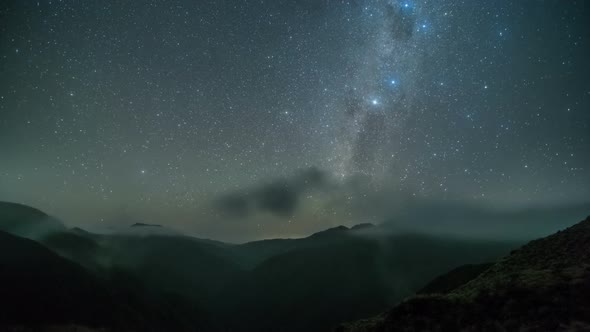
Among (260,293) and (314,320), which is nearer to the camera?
(314,320)

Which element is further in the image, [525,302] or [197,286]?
[197,286]

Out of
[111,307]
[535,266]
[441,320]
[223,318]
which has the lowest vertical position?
[223,318]

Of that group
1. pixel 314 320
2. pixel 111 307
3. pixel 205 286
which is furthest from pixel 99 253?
pixel 314 320

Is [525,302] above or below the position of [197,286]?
above

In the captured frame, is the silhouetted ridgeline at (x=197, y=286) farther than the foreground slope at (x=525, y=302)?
Yes

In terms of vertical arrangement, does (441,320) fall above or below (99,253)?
below

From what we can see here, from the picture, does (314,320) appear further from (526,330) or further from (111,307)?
(526,330)

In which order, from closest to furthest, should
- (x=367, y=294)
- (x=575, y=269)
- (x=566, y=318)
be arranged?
(x=566, y=318) < (x=575, y=269) < (x=367, y=294)

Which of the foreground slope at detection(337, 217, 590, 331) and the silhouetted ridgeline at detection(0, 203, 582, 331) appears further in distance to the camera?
the silhouetted ridgeline at detection(0, 203, 582, 331)
